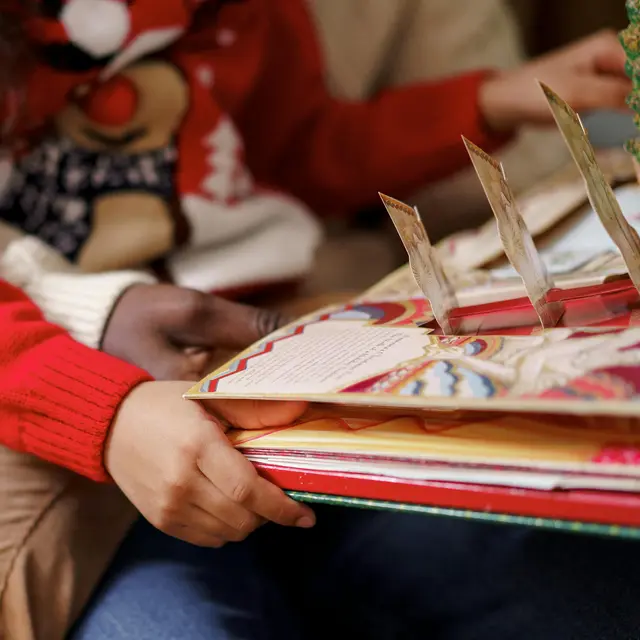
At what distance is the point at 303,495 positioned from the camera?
0.36 m

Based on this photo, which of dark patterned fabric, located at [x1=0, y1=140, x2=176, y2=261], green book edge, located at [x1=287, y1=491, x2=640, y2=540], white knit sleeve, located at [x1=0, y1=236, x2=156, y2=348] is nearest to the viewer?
green book edge, located at [x1=287, y1=491, x2=640, y2=540]

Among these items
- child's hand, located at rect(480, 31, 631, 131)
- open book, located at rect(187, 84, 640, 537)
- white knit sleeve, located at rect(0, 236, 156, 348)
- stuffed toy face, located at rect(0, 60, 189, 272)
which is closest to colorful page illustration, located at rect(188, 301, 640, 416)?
open book, located at rect(187, 84, 640, 537)

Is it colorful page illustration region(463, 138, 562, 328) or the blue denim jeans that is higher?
colorful page illustration region(463, 138, 562, 328)

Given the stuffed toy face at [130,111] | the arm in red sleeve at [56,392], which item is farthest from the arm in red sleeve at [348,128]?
the arm in red sleeve at [56,392]

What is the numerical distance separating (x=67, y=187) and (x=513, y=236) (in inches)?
16.3

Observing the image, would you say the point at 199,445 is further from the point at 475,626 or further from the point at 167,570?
the point at 475,626

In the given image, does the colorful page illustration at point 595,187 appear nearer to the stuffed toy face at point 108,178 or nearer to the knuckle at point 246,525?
the knuckle at point 246,525

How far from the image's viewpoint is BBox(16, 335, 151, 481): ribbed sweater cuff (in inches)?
16.4

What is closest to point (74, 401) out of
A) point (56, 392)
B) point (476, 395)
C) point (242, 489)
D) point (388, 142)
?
point (56, 392)

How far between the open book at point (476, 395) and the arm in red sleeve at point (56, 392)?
0.24 ft

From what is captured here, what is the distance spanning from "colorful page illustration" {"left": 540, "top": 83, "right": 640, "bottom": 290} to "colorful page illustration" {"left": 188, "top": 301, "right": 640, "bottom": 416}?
0.05m

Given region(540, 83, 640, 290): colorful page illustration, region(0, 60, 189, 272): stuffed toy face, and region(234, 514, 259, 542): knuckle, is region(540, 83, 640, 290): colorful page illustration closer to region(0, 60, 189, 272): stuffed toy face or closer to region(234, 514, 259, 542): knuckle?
region(234, 514, 259, 542): knuckle

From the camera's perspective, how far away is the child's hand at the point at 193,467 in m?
0.37

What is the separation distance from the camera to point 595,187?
37cm
